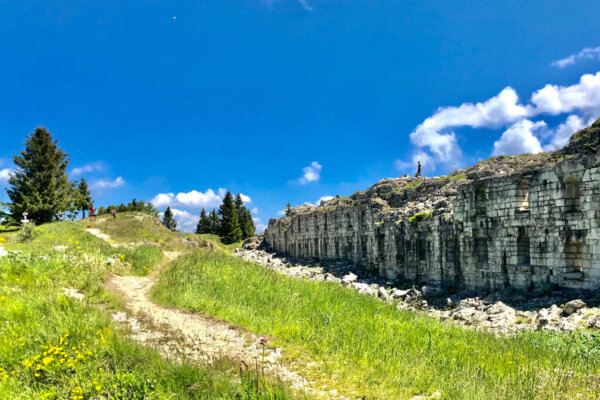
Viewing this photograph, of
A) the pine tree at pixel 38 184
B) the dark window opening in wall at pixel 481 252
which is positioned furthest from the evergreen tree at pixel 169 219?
the dark window opening in wall at pixel 481 252

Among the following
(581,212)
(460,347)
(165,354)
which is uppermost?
(581,212)

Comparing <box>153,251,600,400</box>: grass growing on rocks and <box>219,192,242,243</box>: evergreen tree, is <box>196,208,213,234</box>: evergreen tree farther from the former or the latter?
<box>153,251,600,400</box>: grass growing on rocks

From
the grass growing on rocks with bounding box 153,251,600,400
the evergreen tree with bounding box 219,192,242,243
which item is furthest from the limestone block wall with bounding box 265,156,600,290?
the evergreen tree with bounding box 219,192,242,243

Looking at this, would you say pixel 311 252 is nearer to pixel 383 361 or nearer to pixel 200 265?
pixel 200 265

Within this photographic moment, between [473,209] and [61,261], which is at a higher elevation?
[473,209]

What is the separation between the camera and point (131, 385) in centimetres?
545

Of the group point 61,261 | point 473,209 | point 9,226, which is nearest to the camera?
point 61,261

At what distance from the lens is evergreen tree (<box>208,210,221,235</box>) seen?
240 feet

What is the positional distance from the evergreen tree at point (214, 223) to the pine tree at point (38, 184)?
3841 centimetres

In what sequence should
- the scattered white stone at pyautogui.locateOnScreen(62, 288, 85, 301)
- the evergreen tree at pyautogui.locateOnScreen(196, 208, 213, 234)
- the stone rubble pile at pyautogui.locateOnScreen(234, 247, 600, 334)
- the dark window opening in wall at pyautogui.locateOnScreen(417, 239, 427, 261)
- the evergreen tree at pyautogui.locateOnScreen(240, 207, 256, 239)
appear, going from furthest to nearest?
the evergreen tree at pyautogui.locateOnScreen(196, 208, 213, 234), the evergreen tree at pyautogui.locateOnScreen(240, 207, 256, 239), the dark window opening in wall at pyautogui.locateOnScreen(417, 239, 427, 261), the stone rubble pile at pyautogui.locateOnScreen(234, 247, 600, 334), the scattered white stone at pyautogui.locateOnScreen(62, 288, 85, 301)

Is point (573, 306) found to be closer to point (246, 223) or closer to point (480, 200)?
point (480, 200)

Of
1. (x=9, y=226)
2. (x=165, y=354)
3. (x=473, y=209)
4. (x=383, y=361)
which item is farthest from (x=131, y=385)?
(x=9, y=226)

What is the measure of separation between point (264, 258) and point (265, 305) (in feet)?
132

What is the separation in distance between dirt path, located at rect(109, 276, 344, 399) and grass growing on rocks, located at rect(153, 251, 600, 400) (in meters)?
0.40
